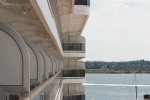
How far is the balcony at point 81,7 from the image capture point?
1144 inches

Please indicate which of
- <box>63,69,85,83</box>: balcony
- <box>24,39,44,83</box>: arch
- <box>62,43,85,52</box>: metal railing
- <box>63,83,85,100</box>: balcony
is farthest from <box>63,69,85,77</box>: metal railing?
<box>24,39,44,83</box>: arch

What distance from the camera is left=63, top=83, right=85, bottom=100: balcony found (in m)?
39.9

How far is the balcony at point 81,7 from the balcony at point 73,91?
36.9 ft

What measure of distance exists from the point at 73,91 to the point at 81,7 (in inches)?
483

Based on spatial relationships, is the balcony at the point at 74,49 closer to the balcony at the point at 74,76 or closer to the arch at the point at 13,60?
the balcony at the point at 74,76

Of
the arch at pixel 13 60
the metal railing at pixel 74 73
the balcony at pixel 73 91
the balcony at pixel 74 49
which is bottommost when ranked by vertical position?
the balcony at pixel 73 91

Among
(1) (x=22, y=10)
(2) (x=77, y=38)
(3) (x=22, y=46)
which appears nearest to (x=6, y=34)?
(3) (x=22, y=46)

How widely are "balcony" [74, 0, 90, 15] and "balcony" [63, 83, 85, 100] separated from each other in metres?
11.2

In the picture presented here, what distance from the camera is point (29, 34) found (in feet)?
33.9

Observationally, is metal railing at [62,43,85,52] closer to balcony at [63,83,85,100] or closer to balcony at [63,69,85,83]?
balcony at [63,69,85,83]

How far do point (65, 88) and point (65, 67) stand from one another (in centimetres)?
180

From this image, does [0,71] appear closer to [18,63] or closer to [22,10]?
[18,63]

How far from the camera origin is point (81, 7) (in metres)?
29.3

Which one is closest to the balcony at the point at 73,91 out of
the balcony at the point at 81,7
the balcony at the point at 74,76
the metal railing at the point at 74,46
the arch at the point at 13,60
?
the balcony at the point at 74,76
